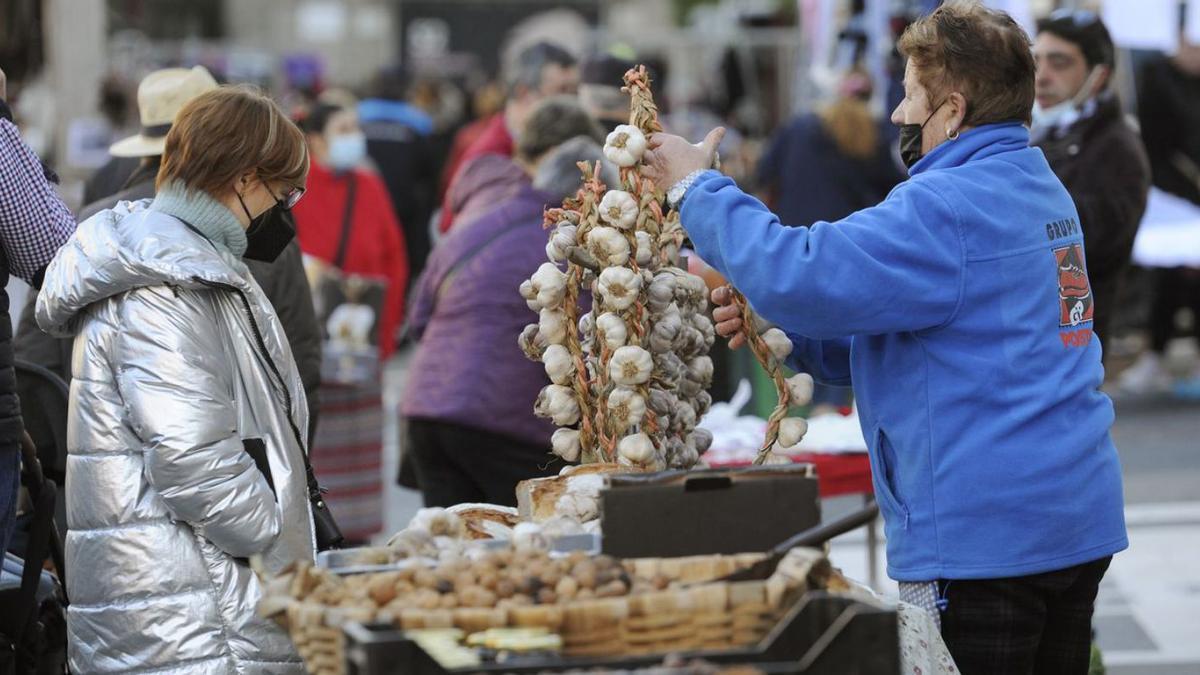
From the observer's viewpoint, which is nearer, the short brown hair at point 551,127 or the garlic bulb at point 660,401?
the garlic bulb at point 660,401

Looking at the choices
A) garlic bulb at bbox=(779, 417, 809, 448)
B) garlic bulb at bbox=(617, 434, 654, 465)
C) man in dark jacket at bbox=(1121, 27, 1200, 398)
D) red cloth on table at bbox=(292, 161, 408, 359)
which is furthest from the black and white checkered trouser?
man in dark jacket at bbox=(1121, 27, 1200, 398)

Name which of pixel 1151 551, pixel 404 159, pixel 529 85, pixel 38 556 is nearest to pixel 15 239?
pixel 38 556

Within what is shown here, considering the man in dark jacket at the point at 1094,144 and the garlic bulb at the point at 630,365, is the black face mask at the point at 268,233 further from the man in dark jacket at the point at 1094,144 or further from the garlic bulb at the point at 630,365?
the man in dark jacket at the point at 1094,144

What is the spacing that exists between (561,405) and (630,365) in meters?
0.24

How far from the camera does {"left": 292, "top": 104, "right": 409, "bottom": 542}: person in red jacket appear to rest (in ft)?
25.5

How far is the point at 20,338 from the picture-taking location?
518 centimetres

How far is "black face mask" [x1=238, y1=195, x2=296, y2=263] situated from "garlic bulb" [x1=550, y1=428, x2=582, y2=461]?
2.58 feet

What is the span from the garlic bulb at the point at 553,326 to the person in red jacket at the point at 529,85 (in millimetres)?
3937

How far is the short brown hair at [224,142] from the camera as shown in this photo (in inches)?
148

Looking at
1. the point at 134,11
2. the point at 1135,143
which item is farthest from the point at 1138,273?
the point at 134,11

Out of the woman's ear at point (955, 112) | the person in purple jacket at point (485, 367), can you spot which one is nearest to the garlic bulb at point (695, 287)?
the woman's ear at point (955, 112)

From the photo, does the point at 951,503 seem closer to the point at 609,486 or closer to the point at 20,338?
the point at 609,486

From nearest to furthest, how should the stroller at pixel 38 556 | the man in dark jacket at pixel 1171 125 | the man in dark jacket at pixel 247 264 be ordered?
1. the stroller at pixel 38 556
2. the man in dark jacket at pixel 247 264
3. the man in dark jacket at pixel 1171 125

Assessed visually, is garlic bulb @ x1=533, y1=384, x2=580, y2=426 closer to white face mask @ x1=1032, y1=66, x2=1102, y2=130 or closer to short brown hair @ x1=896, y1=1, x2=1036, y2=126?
short brown hair @ x1=896, y1=1, x2=1036, y2=126
